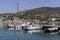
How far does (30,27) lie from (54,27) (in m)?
9.55

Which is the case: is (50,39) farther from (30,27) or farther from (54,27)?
(30,27)

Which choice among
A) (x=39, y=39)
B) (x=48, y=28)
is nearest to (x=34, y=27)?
(x=48, y=28)

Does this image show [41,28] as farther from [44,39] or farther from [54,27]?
[44,39]

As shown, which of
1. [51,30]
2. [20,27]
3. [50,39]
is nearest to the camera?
[50,39]

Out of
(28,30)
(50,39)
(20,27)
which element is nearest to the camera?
(50,39)

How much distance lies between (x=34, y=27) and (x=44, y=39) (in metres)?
27.8

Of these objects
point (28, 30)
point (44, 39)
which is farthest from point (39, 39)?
point (28, 30)

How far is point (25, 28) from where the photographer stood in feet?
273

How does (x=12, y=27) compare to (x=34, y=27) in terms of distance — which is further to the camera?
(x=12, y=27)

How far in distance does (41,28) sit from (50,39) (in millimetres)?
27004

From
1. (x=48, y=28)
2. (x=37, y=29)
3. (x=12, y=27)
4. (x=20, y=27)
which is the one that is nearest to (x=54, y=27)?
(x=48, y=28)

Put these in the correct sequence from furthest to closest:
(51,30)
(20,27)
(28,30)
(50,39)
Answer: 1. (20,27)
2. (28,30)
3. (51,30)
4. (50,39)

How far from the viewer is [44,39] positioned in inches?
2202

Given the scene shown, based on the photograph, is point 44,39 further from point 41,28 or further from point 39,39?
point 41,28
